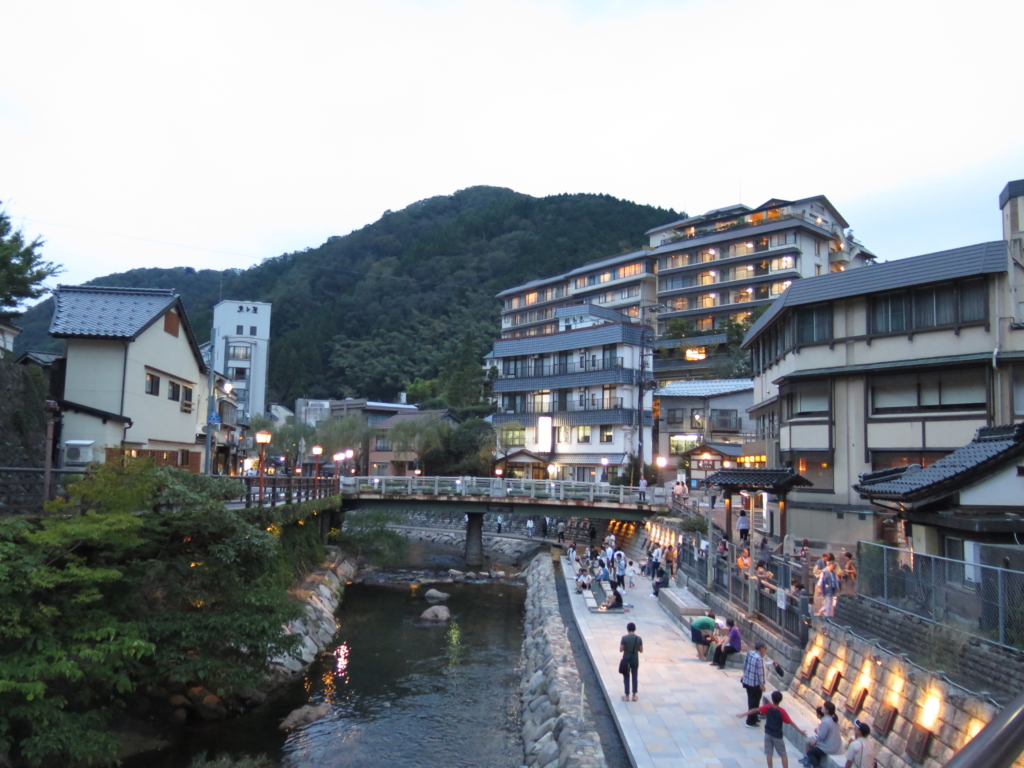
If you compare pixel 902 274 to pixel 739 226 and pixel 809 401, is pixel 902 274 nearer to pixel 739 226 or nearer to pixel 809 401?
pixel 809 401

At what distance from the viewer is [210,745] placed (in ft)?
50.2

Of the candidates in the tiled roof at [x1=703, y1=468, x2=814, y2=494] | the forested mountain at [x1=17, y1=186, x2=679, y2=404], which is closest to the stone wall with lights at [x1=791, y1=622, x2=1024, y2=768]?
the tiled roof at [x1=703, y1=468, x2=814, y2=494]

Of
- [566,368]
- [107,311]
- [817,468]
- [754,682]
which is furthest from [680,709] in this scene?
[566,368]

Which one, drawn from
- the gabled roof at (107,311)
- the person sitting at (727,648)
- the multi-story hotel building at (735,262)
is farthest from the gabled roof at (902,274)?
the multi-story hotel building at (735,262)

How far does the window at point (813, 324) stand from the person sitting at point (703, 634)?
14.1 metres

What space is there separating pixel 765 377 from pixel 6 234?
33.2 metres

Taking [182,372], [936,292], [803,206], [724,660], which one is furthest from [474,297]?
[724,660]

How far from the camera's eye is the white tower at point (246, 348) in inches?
2852

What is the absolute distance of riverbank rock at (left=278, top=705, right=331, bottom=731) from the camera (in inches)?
648

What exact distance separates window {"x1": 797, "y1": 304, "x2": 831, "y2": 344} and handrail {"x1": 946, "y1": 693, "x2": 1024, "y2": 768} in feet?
A: 92.8

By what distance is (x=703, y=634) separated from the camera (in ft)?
57.1

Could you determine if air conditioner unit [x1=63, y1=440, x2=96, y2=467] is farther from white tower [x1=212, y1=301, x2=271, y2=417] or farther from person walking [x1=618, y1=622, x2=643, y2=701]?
white tower [x1=212, y1=301, x2=271, y2=417]

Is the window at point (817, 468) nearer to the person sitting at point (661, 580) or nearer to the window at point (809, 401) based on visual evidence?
the window at point (809, 401)

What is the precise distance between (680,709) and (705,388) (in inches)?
1694
